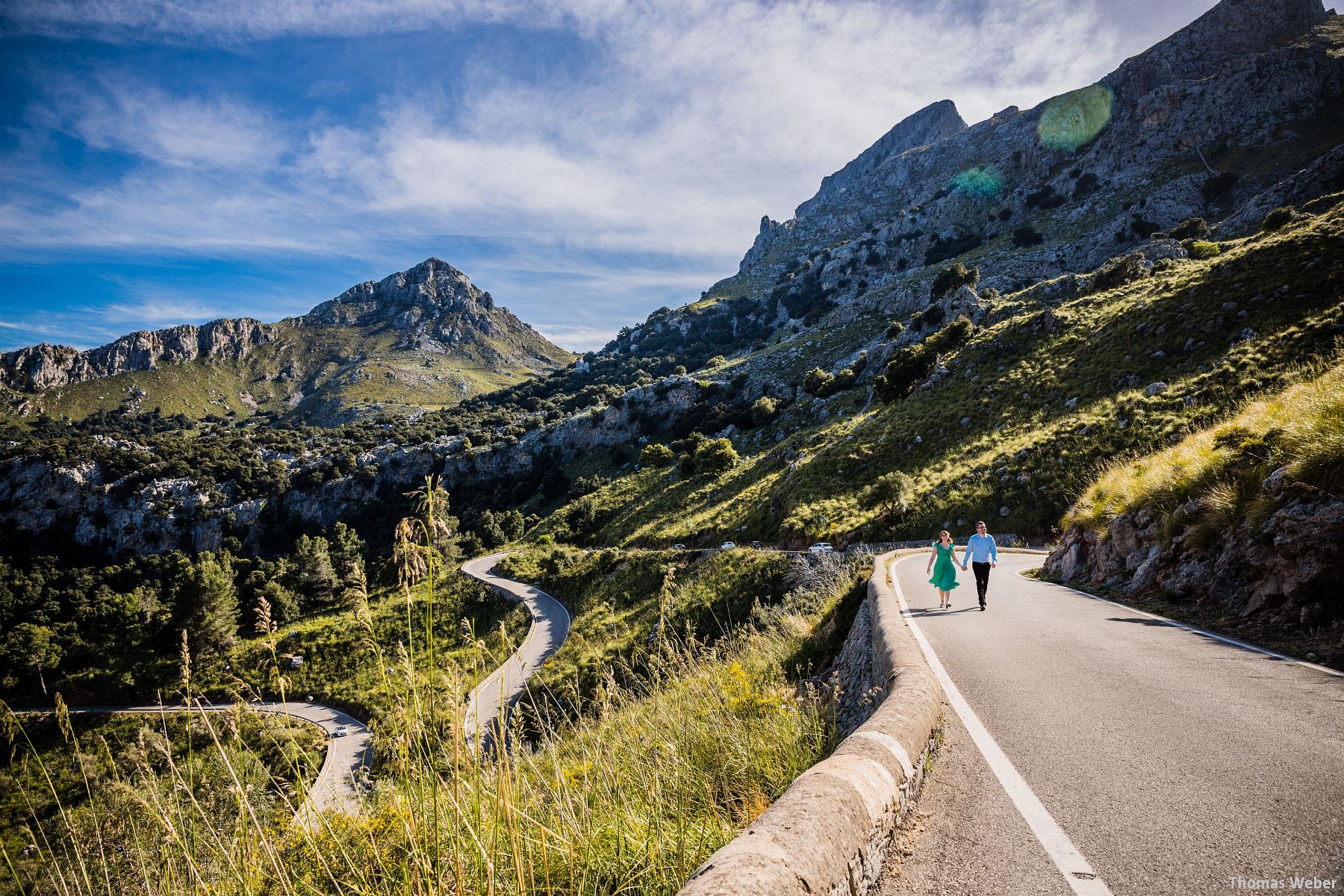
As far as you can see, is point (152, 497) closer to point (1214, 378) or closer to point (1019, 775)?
point (1019, 775)

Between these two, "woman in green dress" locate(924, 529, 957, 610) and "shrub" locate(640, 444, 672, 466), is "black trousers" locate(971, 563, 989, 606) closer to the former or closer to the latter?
"woman in green dress" locate(924, 529, 957, 610)

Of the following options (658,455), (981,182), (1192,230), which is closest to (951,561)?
(658,455)

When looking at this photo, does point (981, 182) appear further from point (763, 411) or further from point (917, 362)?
point (917, 362)

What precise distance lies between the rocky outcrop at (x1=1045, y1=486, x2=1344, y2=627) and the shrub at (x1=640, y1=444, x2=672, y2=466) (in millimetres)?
52363

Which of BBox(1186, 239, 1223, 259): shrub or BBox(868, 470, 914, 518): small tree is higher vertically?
BBox(1186, 239, 1223, 259): shrub

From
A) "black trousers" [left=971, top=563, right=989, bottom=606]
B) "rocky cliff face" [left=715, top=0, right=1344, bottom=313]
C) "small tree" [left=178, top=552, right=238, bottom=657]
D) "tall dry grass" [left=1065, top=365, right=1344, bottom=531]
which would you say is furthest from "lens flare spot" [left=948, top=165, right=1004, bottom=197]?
"small tree" [left=178, top=552, right=238, bottom=657]

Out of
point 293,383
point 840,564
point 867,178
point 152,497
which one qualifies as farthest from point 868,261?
point 293,383

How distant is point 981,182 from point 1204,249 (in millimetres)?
71115

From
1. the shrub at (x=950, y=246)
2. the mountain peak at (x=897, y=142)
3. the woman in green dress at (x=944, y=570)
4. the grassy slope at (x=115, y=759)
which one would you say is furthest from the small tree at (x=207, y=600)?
the mountain peak at (x=897, y=142)

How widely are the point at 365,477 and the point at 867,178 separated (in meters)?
160

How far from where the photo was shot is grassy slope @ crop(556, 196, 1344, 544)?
20875 millimetres

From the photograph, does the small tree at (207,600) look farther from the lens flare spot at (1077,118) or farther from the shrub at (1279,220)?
the lens flare spot at (1077,118)

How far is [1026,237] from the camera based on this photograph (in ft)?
238

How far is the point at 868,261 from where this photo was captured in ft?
324
